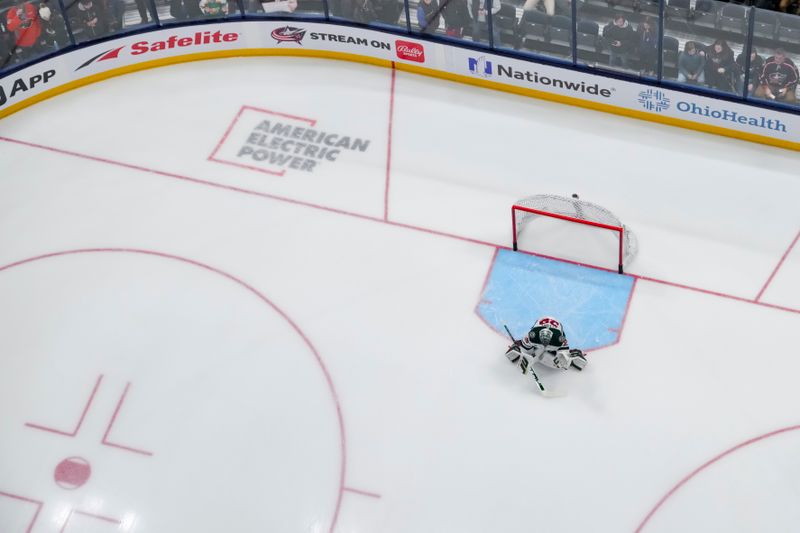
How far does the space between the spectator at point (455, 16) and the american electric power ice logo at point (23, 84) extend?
568 centimetres

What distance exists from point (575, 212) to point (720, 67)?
2.88 metres

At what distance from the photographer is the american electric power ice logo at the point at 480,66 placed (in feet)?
60.5

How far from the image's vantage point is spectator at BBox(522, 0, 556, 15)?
17.8 m

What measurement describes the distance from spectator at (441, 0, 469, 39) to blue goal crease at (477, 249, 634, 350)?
11.8 ft

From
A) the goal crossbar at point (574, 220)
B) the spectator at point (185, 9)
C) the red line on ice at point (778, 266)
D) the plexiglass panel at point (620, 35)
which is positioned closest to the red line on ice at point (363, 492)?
the goal crossbar at point (574, 220)

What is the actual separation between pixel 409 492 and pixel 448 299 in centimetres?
275

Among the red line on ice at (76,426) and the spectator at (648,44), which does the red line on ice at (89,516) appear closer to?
the red line on ice at (76,426)

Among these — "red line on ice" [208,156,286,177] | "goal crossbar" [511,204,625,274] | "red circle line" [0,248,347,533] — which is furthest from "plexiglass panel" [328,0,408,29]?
"red circle line" [0,248,347,533]

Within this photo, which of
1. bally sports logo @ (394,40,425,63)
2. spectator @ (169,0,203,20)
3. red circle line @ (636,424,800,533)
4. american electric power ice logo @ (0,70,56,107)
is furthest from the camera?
spectator @ (169,0,203,20)

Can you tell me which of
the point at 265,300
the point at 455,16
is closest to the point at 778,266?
the point at 455,16

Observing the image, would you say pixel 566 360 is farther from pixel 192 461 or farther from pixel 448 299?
pixel 192 461

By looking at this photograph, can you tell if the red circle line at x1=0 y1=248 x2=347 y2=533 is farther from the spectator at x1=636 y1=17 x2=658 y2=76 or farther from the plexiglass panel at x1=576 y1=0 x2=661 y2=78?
the spectator at x1=636 y1=17 x2=658 y2=76

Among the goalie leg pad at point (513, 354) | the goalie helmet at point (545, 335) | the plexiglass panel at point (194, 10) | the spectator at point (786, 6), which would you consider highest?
the plexiglass panel at point (194, 10)

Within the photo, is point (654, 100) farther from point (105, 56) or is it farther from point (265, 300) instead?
point (105, 56)
